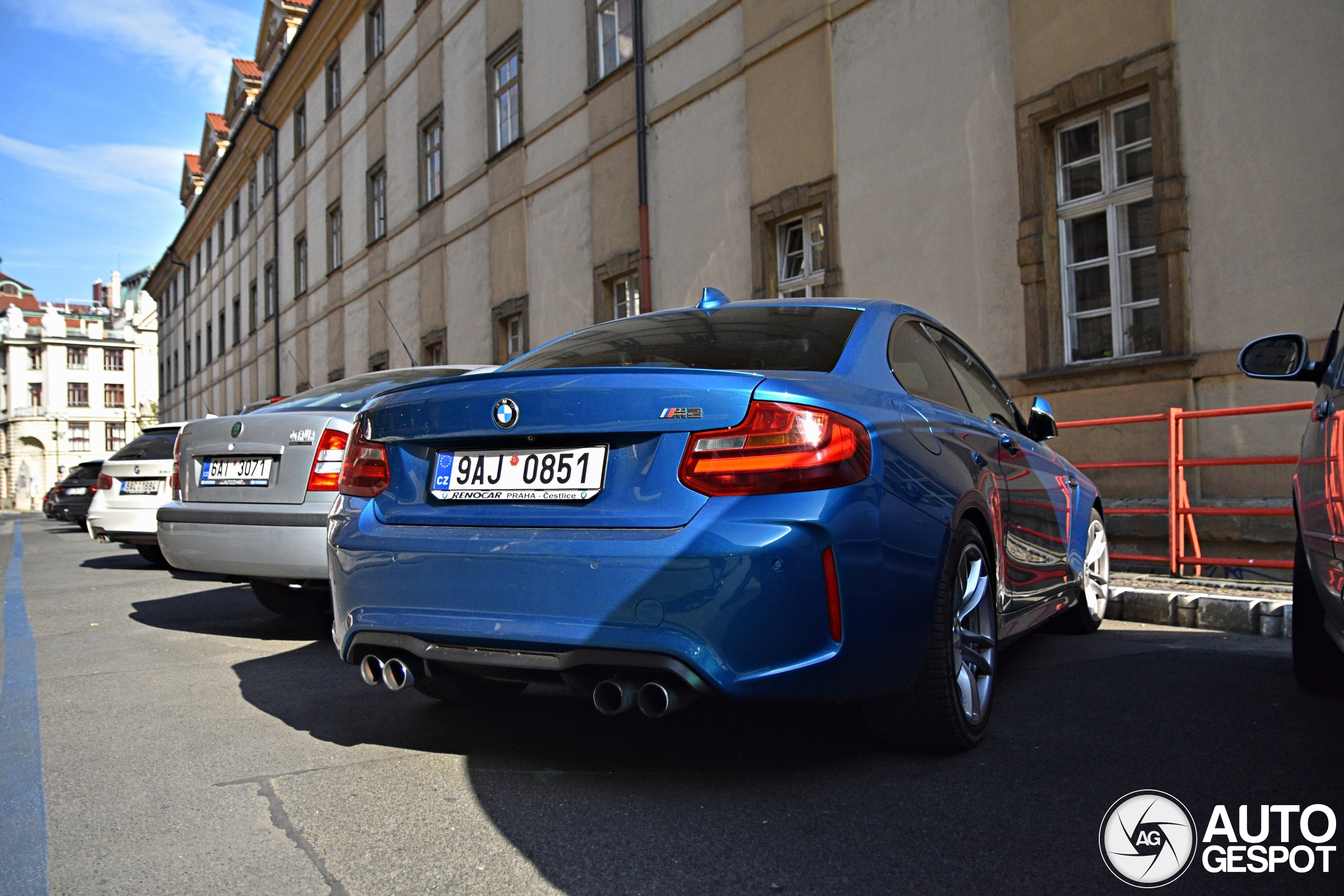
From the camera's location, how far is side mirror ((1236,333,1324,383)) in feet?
12.3

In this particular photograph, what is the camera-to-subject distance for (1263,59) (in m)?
7.15

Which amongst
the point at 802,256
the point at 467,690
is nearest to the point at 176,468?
the point at 467,690

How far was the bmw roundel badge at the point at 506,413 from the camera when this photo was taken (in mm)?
3002

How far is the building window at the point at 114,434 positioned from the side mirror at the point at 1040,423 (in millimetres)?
107170

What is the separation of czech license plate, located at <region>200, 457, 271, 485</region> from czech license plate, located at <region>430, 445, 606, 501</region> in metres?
2.78

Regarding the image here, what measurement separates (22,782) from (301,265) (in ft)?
88.2

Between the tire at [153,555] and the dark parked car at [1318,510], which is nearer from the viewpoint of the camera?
the dark parked car at [1318,510]

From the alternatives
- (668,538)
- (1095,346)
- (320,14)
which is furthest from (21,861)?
(320,14)

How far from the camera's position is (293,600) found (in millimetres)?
6332

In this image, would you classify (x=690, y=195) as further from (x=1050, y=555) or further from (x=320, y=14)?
(x=320, y=14)

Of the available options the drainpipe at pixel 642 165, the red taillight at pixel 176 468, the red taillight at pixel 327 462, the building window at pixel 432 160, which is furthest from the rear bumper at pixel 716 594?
the building window at pixel 432 160

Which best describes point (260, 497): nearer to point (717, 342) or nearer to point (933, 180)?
point (717, 342)

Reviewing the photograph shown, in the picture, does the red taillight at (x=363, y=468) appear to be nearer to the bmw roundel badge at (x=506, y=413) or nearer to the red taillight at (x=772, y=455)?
the bmw roundel badge at (x=506, y=413)

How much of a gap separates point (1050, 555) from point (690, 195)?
887cm
